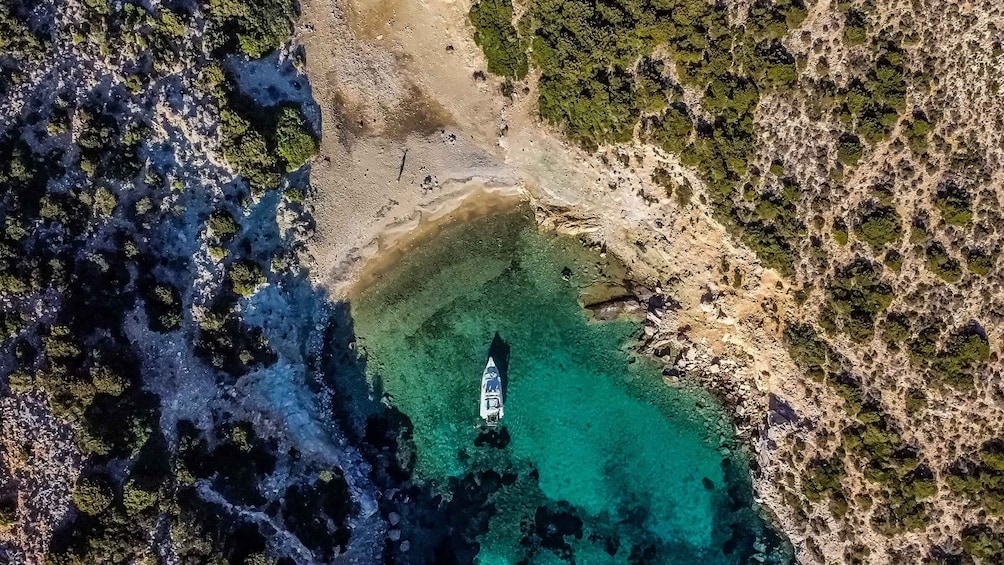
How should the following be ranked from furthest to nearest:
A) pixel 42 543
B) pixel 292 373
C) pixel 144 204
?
pixel 292 373
pixel 144 204
pixel 42 543

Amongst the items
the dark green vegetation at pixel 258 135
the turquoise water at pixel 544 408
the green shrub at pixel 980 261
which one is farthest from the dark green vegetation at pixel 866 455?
the dark green vegetation at pixel 258 135

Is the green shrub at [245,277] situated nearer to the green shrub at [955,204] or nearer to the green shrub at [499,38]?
the green shrub at [499,38]

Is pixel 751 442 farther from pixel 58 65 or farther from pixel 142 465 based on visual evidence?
pixel 58 65

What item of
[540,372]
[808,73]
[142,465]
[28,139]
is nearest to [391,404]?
[540,372]

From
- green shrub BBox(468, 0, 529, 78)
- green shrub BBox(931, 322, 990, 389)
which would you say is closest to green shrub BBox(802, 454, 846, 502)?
green shrub BBox(931, 322, 990, 389)

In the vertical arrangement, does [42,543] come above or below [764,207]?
below

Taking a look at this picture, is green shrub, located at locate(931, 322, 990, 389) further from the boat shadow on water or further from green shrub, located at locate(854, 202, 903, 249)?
the boat shadow on water

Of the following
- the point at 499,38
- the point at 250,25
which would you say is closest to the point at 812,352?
the point at 499,38
